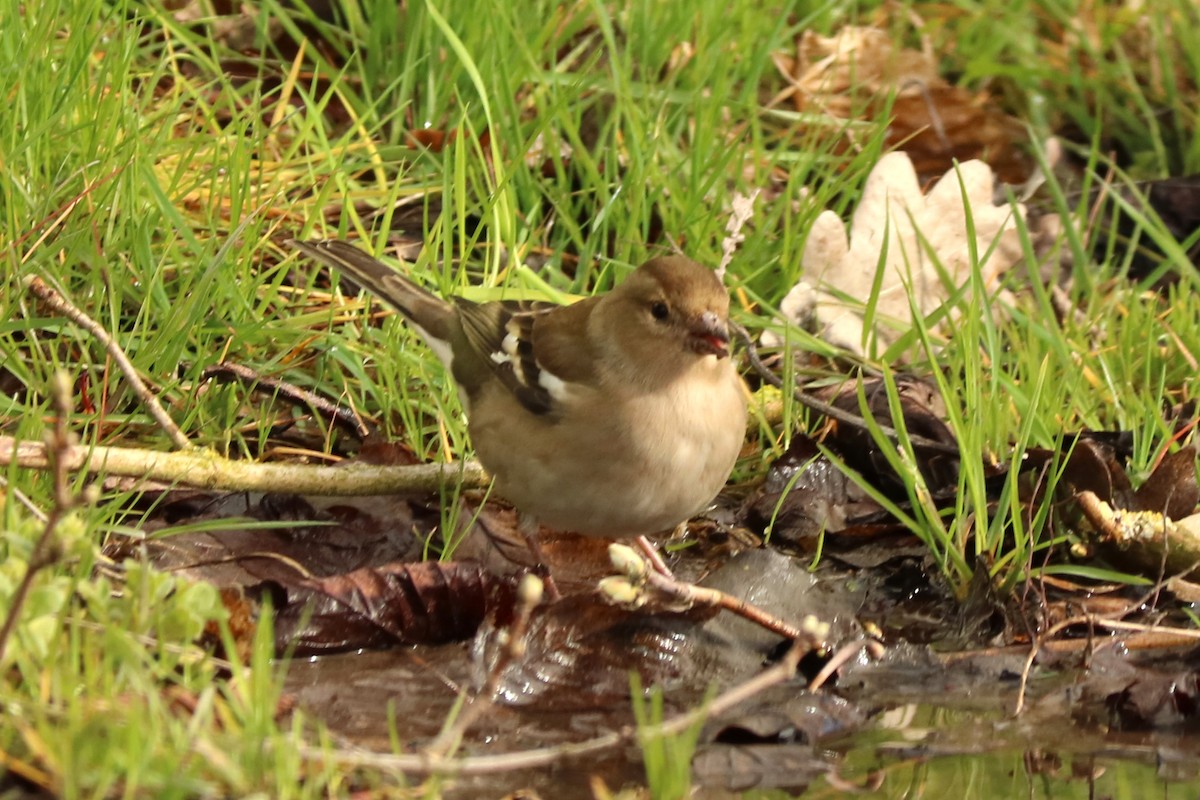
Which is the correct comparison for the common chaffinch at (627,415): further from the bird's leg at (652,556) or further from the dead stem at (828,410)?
the dead stem at (828,410)

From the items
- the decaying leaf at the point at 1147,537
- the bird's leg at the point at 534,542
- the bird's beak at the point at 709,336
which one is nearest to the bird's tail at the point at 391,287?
the bird's leg at the point at 534,542

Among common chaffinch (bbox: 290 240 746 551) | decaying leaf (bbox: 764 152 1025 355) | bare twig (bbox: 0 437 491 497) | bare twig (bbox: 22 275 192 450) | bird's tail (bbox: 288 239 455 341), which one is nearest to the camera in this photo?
bare twig (bbox: 0 437 491 497)

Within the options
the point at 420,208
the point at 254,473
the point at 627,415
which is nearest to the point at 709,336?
the point at 627,415

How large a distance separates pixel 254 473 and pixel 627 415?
92 cm

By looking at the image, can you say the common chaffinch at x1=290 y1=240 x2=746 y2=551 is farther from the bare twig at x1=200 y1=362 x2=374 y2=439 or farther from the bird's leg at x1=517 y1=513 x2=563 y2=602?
the bare twig at x1=200 y1=362 x2=374 y2=439

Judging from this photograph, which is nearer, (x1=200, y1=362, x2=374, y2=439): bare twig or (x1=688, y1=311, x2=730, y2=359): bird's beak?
(x1=688, y1=311, x2=730, y2=359): bird's beak

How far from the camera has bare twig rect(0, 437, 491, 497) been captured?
386 cm

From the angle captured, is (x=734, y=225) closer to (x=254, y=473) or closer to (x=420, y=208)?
(x=420, y=208)

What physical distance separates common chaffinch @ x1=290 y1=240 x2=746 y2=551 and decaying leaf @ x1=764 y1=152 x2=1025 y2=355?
94 cm

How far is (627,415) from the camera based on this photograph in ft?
13.2

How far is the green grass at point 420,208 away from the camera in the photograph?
4.33 m

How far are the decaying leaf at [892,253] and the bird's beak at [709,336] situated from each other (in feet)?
3.39

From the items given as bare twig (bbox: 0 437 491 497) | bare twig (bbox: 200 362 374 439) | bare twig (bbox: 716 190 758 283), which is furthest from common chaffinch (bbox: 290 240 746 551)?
bare twig (bbox: 716 190 758 283)

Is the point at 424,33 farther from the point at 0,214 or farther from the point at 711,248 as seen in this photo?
the point at 0,214
